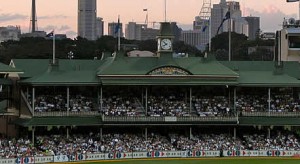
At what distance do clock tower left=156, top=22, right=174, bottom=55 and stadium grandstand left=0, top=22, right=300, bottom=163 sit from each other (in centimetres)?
10

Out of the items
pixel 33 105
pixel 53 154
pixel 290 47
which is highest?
pixel 290 47

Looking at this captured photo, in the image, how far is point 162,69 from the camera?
57.9 meters

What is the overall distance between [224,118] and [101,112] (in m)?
11.3

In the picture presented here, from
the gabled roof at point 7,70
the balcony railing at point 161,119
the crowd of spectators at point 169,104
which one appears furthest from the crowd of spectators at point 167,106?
the gabled roof at point 7,70

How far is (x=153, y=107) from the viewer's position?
59.2m

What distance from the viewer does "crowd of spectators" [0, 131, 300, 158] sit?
5284 cm

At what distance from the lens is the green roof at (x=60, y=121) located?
182 feet

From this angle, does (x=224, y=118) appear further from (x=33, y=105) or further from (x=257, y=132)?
(x=33, y=105)

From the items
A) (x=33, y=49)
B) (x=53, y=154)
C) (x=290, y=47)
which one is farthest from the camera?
(x=33, y=49)

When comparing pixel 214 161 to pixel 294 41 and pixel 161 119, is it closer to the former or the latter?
pixel 161 119

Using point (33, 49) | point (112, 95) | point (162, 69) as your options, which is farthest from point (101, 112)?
point (33, 49)

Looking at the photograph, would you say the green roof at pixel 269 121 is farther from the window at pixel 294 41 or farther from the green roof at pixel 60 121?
the window at pixel 294 41

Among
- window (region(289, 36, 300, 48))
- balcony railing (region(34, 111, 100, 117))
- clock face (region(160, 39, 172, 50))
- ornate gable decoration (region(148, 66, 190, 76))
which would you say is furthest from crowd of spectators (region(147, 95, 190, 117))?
window (region(289, 36, 300, 48))

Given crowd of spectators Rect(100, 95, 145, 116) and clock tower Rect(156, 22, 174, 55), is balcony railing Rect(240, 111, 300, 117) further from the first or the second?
crowd of spectators Rect(100, 95, 145, 116)
